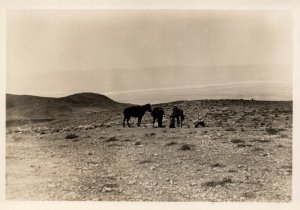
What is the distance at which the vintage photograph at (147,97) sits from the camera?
5.52m

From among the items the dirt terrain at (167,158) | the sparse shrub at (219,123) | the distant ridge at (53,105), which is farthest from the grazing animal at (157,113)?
the sparse shrub at (219,123)

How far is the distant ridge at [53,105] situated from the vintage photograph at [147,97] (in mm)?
13

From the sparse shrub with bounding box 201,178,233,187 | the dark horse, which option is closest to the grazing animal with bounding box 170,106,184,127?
the dark horse

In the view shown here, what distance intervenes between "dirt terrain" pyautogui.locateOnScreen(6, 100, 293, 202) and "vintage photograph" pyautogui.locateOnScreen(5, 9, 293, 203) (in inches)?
0.5

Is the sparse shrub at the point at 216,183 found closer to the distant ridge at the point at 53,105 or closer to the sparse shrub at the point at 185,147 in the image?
the sparse shrub at the point at 185,147

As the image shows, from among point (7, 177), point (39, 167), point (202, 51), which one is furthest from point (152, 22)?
point (7, 177)

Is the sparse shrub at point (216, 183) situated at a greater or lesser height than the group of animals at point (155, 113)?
lesser

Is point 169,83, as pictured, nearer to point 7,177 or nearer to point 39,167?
point 39,167

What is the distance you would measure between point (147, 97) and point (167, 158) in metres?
0.80

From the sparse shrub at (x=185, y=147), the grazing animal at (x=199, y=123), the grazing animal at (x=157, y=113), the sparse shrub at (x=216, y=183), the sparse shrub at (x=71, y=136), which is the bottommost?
the sparse shrub at (x=216, y=183)

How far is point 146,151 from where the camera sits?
5.56 m
